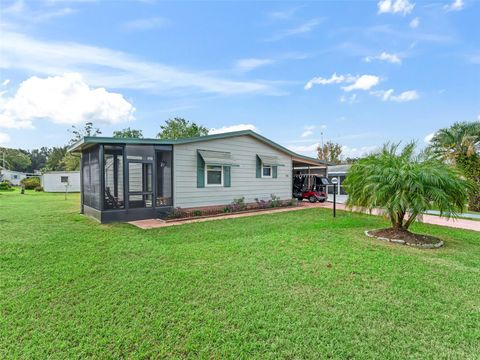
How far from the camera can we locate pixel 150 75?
1370cm

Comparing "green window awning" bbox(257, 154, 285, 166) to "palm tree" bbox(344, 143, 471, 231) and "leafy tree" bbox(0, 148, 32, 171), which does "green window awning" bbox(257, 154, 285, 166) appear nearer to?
"palm tree" bbox(344, 143, 471, 231)

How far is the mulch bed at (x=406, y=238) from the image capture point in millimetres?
6242

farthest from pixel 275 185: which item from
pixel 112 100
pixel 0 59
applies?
pixel 112 100

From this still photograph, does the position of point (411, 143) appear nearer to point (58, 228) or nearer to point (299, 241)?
point (299, 241)

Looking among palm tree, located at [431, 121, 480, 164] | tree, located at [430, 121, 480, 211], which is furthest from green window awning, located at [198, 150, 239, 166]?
palm tree, located at [431, 121, 480, 164]

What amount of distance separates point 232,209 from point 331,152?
96.7 feet

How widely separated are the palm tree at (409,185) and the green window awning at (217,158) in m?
5.88

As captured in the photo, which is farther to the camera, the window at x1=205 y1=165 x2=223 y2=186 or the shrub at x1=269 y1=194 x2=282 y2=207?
the shrub at x1=269 y1=194 x2=282 y2=207

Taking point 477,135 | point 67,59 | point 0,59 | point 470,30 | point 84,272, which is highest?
point 470,30

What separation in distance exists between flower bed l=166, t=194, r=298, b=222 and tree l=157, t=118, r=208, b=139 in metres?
18.7

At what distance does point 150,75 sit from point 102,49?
2838mm

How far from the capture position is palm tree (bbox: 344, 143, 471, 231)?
607 centimetres

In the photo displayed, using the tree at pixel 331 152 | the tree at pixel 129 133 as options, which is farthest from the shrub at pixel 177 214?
the tree at pixel 331 152

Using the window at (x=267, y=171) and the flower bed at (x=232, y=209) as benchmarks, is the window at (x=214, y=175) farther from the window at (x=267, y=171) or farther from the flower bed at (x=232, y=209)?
the window at (x=267, y=171)
